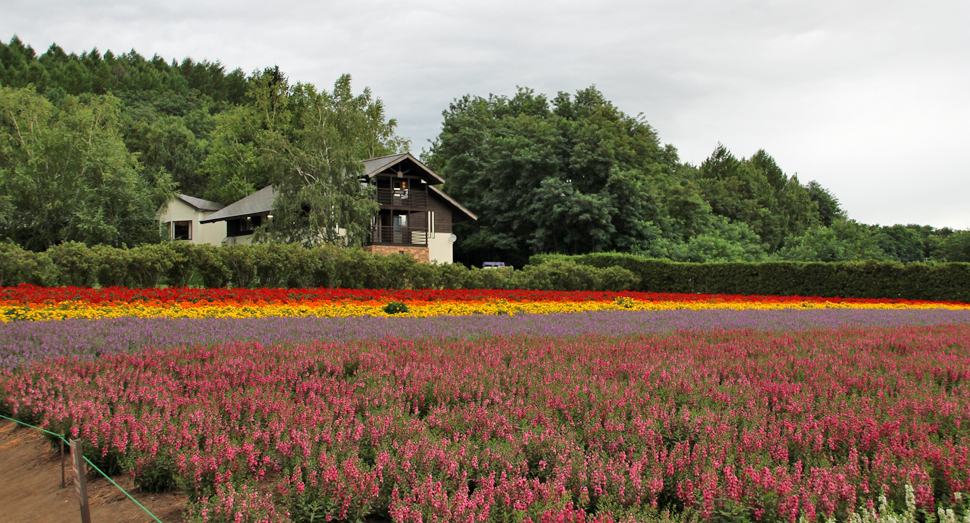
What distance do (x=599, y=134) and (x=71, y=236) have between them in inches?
1186

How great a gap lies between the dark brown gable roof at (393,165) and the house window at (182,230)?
17.5 metres

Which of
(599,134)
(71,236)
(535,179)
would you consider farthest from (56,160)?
(599,134)

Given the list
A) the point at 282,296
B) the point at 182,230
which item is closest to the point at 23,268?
the point at 282,296

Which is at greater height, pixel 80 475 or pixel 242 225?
pixel 242 225

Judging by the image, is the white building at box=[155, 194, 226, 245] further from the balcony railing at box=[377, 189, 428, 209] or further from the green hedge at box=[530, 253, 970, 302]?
the green hedge at box=[530, 253, 970, 302]

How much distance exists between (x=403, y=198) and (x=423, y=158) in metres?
18.9

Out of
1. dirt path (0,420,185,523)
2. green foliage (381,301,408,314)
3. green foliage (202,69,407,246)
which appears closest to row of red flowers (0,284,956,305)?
green foliage (381,301,408,314)

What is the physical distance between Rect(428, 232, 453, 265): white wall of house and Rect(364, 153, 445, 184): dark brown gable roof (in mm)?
3549

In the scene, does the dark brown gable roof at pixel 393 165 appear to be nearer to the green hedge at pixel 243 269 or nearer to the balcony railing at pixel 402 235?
the balcony railing at pixel 402 235

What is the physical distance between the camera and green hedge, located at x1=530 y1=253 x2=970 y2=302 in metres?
19.6

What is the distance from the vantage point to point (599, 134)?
36.6m

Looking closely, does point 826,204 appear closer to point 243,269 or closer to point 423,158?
point 423,158

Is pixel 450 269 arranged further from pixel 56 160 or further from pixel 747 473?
pixel 56 160

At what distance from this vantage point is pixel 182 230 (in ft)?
157
